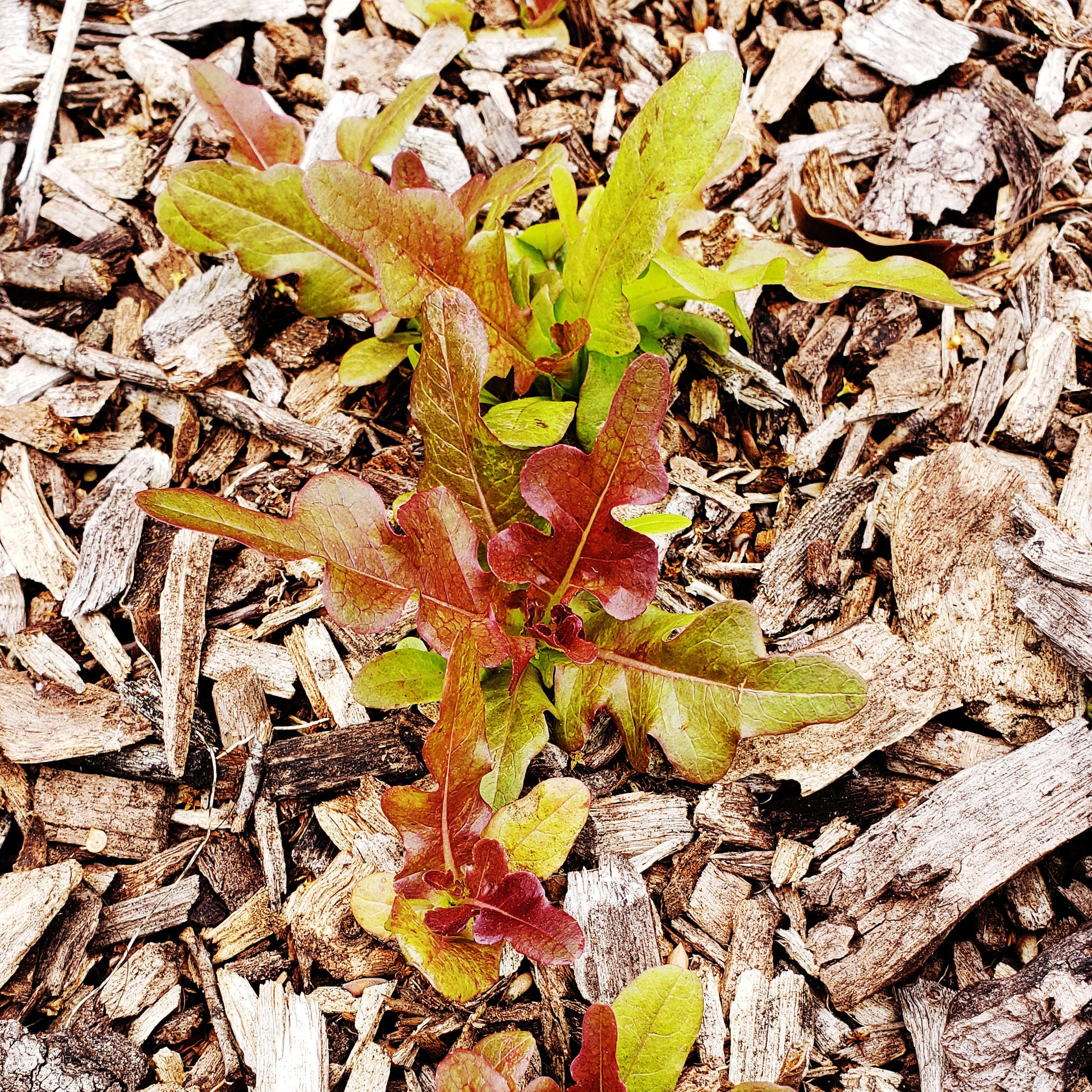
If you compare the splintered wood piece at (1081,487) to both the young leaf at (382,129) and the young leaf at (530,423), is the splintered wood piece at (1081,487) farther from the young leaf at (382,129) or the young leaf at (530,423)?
the young leaf at (382,129)

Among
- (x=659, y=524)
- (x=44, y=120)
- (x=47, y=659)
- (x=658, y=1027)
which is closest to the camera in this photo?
(x=658, y=1027)

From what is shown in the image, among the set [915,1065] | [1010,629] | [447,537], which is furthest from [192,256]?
[915,1065]

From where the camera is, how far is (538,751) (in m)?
1.68

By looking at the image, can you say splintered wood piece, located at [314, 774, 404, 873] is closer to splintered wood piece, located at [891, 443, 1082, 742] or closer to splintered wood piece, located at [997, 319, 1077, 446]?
splintered wood piece, located at [891, 443, 1082, 742]

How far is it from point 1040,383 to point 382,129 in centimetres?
149

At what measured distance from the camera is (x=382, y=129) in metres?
1.86

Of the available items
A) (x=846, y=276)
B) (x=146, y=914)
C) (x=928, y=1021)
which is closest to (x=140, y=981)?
(x=146, y=914)

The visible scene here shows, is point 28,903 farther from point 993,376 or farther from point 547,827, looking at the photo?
point 993,376

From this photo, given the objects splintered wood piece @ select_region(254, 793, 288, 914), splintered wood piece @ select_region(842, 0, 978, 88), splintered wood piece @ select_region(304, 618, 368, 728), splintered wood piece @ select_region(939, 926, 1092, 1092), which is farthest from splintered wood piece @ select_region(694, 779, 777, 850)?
splintered wood piece @ select_region(842, 0, 978, 88)

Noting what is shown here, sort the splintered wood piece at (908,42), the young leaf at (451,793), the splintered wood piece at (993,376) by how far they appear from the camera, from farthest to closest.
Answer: the splintered wood piece at (908,42) < the splintered wood piece at (993,376) < the young leaf at (451,793)

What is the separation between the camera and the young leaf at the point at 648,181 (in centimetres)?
155

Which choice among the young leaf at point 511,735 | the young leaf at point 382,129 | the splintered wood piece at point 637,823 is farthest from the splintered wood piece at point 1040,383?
the young leaf at point 382,129

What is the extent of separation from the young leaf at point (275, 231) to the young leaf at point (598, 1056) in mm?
1398

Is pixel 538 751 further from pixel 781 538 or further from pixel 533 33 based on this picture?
pixel 533 33
